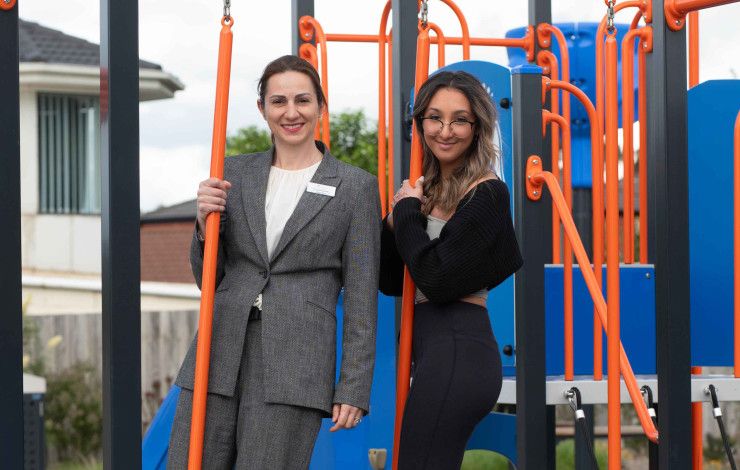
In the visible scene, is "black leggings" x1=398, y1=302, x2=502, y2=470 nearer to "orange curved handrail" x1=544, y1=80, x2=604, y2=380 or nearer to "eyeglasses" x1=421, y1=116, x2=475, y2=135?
"eyeglasses" x1=421, y1=116, x2=475, y2=135

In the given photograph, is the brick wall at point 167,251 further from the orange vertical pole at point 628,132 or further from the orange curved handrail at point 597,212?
the orange curved handrail at point 597,212

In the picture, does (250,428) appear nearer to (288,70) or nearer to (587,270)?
(288,70)

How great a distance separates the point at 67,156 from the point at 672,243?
12.8 m

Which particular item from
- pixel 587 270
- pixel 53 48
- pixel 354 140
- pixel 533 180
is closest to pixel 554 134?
pixel 533 180

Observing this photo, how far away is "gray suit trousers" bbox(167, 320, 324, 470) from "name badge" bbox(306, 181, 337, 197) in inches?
13.6

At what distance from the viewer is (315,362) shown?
2.59 meters

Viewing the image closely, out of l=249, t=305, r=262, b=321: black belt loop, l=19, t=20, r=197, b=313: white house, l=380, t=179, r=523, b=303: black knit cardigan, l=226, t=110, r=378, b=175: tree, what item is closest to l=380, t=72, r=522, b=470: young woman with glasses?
l=380, t=179, r=523, b=303: black knit cardigan

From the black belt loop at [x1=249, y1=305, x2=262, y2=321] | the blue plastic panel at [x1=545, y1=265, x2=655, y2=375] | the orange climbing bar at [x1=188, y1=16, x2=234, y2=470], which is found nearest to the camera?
the orange climbing bar at [x1=188, y1=16, x2=234, y2=470]

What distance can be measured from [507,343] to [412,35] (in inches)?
44.6

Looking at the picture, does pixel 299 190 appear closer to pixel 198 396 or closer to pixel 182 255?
pixel 198 396

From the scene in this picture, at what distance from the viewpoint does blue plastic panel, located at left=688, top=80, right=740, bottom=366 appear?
4012 mm

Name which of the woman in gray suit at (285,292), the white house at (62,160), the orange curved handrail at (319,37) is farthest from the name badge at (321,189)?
the white house at (62,160)

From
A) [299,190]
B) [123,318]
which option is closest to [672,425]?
[299,190]

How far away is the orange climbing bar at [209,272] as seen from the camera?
2496 mm
